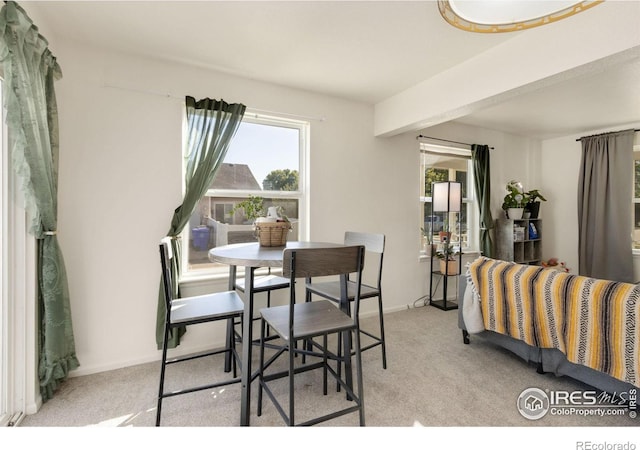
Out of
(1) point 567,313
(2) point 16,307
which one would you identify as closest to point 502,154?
(1) point 567,313

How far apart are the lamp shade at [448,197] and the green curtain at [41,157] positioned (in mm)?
3569

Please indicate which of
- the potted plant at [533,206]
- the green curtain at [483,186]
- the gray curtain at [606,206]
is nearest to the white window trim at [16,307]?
the green curtain at [483,186]

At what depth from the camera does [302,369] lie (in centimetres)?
186

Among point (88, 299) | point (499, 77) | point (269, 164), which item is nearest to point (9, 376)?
point (88, 299)

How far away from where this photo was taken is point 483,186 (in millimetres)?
4195

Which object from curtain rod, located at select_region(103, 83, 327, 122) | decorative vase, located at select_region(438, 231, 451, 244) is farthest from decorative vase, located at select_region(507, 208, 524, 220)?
curtain rod, located at select_region(103, 83, 327, 122)

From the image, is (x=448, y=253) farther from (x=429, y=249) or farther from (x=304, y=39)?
(x=304, y=39)

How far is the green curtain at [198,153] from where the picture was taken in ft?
8.16

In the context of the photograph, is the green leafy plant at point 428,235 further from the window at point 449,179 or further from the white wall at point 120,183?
the white wall at point 120,183

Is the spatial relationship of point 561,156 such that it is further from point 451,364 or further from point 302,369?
point 302,369

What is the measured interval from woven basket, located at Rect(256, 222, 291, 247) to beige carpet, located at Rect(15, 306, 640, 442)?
0.98m

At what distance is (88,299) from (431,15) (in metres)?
3.05

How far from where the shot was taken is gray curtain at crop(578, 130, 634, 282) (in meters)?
3.99

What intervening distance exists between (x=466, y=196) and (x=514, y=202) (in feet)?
2.02
